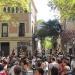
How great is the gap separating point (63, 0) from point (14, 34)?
1201 inches

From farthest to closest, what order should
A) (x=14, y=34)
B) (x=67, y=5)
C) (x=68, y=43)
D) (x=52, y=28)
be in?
(x=52, y=28), (x=14, y=34), (x=68, y=43), (x=67, y=5)

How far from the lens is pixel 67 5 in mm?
33750

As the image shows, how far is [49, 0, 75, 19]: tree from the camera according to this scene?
110ft

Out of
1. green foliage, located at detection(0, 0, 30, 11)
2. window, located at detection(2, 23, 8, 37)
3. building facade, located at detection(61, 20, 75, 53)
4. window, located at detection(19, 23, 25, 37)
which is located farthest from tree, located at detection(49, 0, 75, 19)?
window, located at detection(2, 23, 8, 37)

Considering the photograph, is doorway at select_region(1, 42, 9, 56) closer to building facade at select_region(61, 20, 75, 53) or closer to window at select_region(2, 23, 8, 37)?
window at select_region(2, 23, 8, 37)

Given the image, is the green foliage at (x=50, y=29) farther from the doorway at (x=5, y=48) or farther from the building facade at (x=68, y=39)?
the doorway at (x=5, y=48)

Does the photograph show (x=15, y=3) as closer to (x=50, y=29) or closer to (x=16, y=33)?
(x=16, y=33)

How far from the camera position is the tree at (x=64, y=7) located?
33.6 metres

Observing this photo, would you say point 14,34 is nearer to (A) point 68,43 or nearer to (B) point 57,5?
(A) point 68,43

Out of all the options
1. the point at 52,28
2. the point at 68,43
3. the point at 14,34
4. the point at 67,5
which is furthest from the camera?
the point at 52,28

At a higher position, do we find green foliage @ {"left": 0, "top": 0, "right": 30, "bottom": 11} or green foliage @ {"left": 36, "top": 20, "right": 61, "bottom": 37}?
green foliage @ {"left": 0, "top": 0, "right": 30, "bottom": 11}

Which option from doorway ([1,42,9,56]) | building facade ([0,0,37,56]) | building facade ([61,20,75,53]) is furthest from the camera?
building facade ([0,0,37,56])

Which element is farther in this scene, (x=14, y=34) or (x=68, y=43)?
(x=14, y=34)

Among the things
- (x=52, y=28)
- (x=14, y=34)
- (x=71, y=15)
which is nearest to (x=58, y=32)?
(x=52, y=28)
